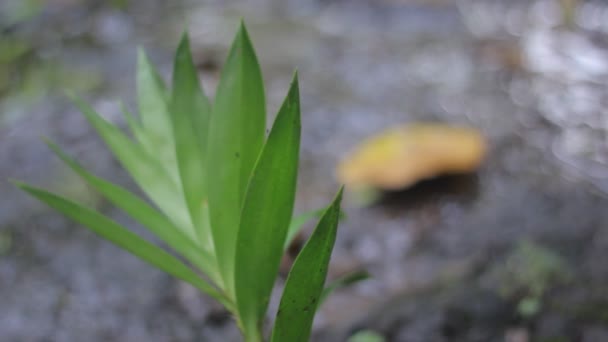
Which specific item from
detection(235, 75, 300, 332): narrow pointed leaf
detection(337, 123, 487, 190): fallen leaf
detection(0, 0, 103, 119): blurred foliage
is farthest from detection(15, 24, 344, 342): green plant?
detection(0, 0, 103, 119): blurred foliage

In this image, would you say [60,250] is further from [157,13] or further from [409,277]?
[157,13]

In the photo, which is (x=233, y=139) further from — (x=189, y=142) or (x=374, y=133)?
(x=374, y=133)

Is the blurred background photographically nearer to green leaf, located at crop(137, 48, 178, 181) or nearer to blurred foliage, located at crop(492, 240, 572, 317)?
blurred foliage, located at crop(492, 240, 572, 317)

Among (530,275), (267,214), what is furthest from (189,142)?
(530,275)

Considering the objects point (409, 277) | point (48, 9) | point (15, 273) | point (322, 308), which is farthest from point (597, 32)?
point (48, 9)

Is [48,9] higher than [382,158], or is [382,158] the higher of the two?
[48,9]

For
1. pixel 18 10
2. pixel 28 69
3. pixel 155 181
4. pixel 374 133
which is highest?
pixel 18 10
